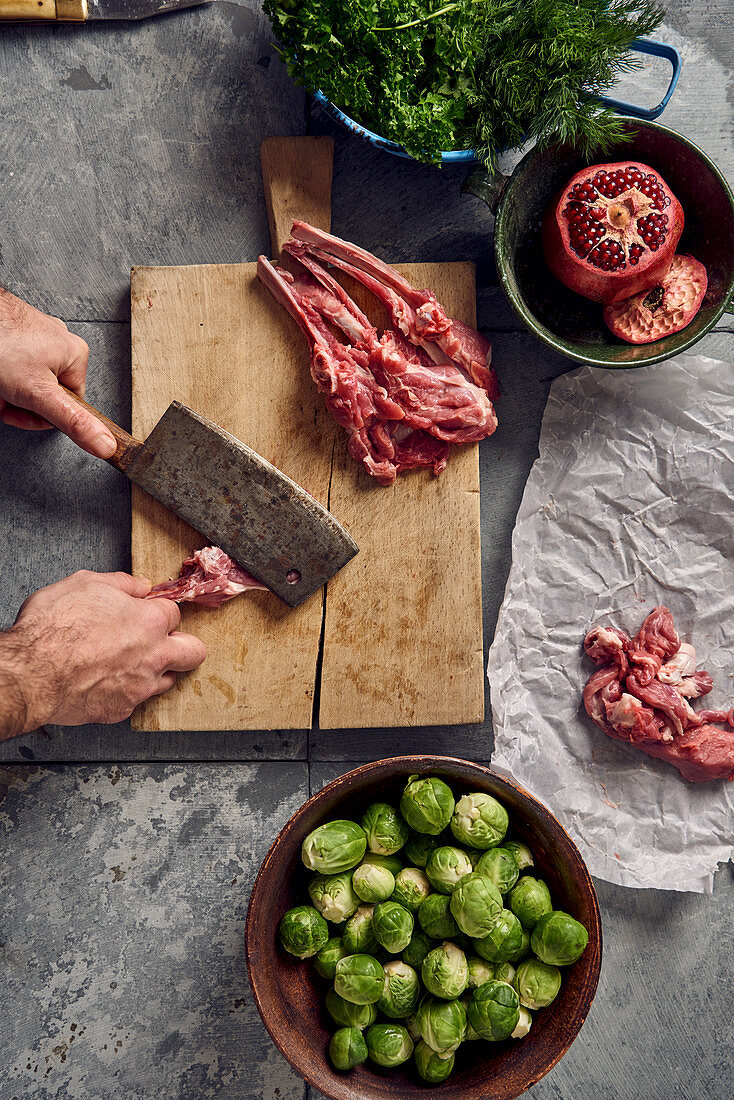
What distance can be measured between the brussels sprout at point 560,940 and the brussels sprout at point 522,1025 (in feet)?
0.57

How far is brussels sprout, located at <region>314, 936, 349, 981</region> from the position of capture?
6.98 feet

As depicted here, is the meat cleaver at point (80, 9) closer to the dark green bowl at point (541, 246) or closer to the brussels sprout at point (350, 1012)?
the dark green bowl at point (541, 246)

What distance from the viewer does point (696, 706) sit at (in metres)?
2.52

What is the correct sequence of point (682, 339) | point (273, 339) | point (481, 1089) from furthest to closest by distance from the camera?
1. point (273, 339)
2. point (682, 339)
3. point (481, 1089)

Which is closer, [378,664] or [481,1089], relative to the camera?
[481,1089]

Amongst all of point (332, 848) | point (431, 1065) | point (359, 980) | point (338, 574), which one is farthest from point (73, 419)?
point (431, 1065)

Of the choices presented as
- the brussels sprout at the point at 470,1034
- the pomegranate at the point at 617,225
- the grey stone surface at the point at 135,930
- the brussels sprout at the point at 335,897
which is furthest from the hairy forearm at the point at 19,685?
the pomegranate at the point at 617,225

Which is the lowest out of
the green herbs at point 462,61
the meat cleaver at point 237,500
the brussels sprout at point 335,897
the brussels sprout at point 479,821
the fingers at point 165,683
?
the brussels sprout at point 335,897

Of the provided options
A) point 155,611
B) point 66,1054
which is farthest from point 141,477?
point 66,1054

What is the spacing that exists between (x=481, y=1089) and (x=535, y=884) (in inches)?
23.0

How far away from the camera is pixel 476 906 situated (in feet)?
6.48

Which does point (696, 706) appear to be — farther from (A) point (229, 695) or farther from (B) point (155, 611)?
(B) point (155, 611)

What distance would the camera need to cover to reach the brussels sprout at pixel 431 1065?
2.05m

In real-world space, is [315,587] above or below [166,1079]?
above
